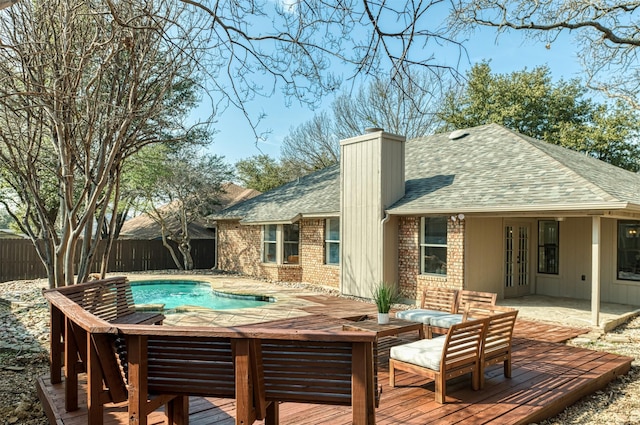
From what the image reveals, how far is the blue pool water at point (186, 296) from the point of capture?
12.4 metres

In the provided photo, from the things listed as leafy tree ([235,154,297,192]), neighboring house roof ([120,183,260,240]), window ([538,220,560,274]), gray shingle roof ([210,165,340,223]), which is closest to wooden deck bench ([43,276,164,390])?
gray shingle roof ([210,165,340,223])

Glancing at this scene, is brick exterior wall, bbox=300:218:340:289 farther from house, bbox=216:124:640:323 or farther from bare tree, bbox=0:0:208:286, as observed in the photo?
bare tree, bbox=0:0:208:286

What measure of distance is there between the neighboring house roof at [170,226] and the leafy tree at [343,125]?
4.40 m

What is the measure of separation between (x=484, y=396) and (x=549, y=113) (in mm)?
24543

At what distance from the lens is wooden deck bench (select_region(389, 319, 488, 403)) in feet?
14.5

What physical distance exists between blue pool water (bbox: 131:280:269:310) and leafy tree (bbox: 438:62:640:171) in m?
15.6

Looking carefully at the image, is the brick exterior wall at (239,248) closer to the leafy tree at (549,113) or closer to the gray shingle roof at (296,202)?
the gray shingle roof at (296,202)

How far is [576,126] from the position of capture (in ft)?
79.6

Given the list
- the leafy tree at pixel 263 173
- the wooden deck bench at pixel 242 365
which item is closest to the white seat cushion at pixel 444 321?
the wooden deck bench at pixel 242 365

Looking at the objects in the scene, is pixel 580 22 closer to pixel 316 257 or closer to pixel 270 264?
pixel 316 257

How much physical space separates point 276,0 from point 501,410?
4.36m

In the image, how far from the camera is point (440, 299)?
7219mm

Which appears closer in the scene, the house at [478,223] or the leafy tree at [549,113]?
the house at [478,223]

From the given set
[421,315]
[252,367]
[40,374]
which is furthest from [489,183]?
[40,374]
